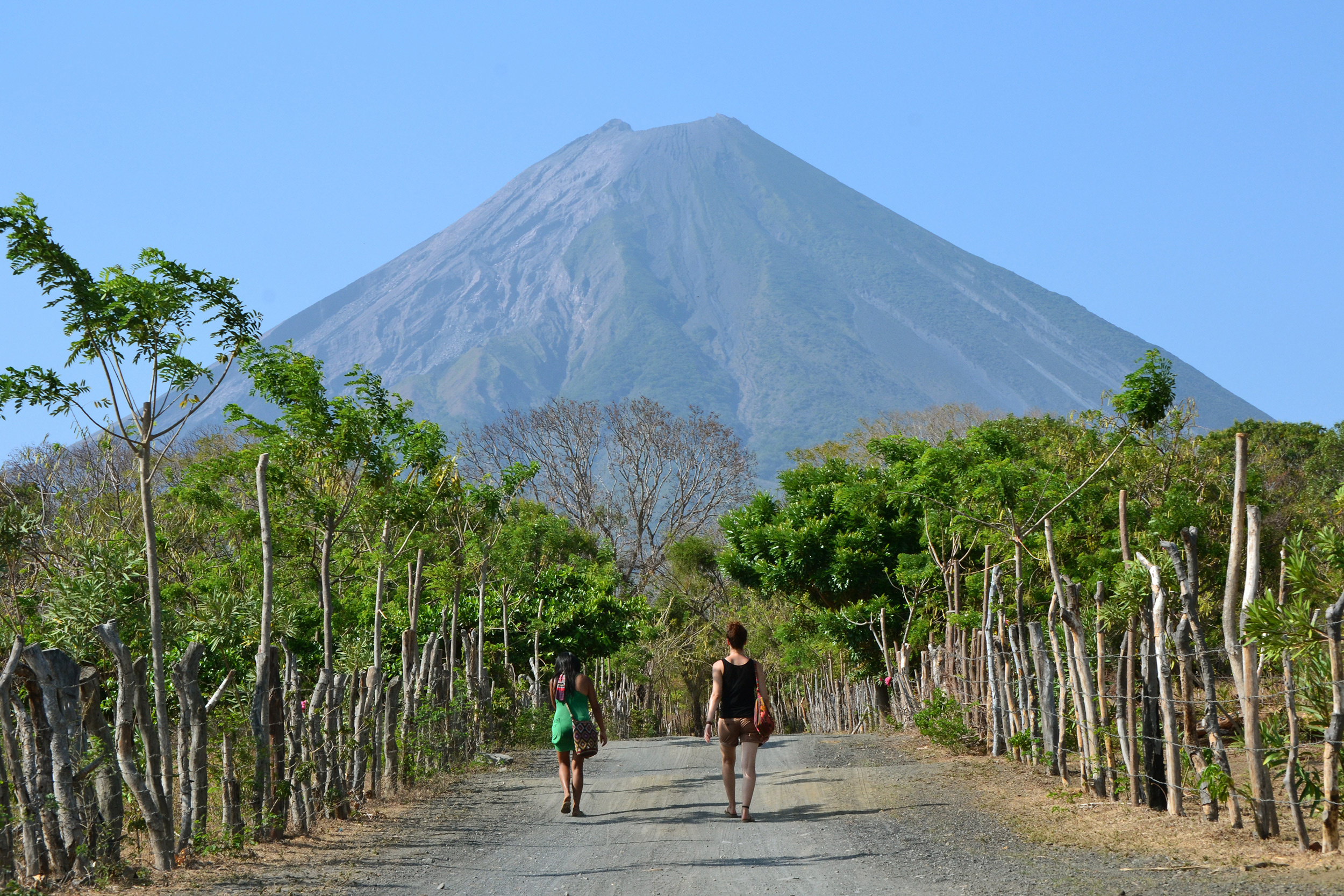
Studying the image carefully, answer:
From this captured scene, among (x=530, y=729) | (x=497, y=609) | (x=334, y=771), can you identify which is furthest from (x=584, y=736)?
(x=497, y=609)

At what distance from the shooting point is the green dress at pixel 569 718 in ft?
28.1

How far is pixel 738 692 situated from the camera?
8023mm

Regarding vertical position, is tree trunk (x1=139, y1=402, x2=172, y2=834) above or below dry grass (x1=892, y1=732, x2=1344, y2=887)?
above

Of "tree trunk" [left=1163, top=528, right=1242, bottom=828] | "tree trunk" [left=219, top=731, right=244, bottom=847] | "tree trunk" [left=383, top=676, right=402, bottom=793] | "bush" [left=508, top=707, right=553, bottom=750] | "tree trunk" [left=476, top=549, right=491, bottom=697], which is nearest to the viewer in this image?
"tree trunk" [left=1163, top=528, right=1242, bottom=828]

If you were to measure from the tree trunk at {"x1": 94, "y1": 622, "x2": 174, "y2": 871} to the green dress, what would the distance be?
2.88 meters

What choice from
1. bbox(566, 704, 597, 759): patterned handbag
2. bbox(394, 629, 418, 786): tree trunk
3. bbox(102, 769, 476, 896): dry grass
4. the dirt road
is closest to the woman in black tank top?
the dirt road

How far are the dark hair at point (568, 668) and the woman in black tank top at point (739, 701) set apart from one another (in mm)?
1199

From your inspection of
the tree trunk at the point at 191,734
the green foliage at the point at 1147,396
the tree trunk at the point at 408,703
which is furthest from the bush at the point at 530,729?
the green foliage at the point at 1147,396

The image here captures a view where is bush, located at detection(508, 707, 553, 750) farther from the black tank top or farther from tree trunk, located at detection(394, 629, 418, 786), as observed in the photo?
the black tank top

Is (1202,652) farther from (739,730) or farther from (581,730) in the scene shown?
(581,730)

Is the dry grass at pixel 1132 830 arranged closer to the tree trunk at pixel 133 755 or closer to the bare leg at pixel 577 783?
the bare leg at pixel 577 783

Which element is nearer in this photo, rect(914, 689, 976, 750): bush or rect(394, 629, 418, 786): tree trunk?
rect(394, 629, 418, 786): tree trunk

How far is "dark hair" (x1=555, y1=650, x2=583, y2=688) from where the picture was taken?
8.68 meters

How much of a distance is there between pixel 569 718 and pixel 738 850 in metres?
1.99
